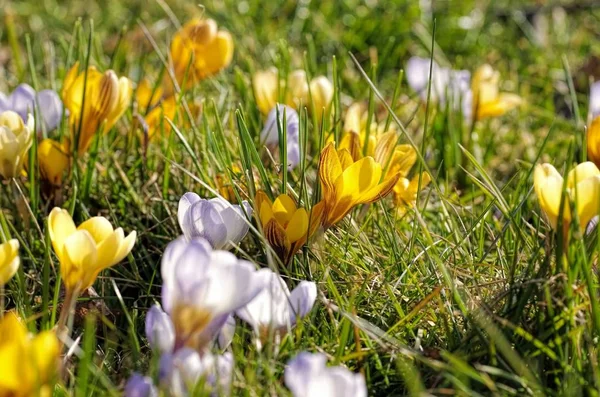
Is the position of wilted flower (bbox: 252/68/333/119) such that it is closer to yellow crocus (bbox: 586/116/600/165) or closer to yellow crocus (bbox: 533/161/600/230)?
yellow crocus (bbox: 586/116/600/165)

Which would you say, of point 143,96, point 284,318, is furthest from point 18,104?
point 284,318

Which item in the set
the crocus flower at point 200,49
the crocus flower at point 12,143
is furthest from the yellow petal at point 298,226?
the crocus flower at point 200,49

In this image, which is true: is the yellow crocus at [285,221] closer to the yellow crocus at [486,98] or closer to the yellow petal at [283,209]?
the yellow petal at [283,209]

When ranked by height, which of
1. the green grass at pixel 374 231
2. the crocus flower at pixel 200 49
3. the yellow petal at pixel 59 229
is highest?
the crocus flower at pixel 200 49

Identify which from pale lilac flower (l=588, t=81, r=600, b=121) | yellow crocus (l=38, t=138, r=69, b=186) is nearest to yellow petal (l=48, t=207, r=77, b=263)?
yellow crocus (l=38, t=138, r=69, b=186)

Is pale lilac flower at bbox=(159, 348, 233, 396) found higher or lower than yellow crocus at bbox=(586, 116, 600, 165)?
lower

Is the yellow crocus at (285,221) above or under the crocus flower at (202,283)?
under

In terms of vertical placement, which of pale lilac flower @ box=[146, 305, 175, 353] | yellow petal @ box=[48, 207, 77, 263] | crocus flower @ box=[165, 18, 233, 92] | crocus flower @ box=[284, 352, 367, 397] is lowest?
pale lilac flower @ box=[146, 305, 175, 353]
